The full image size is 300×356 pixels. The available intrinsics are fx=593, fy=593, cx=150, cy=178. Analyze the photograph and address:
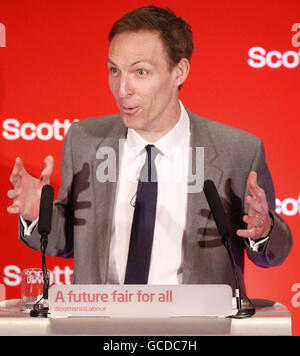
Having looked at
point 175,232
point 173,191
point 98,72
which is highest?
point 98,72

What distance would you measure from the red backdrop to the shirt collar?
0.30m

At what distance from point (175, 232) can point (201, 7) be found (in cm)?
126

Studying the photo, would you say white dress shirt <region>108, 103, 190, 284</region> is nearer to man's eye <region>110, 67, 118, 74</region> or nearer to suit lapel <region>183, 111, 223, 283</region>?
suit lapel <region>183, 111, 223, 283</region>

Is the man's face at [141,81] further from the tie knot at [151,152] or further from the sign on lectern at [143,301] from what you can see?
the sign on lectern at [143,301]

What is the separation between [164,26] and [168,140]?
1.84 ft

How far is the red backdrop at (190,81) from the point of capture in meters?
3.13

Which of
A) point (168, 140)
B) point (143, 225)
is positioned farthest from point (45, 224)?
point (168, 140)

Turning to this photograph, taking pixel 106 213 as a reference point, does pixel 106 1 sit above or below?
above

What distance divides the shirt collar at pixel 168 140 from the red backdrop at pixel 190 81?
0.99ft

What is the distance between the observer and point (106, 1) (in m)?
3.17

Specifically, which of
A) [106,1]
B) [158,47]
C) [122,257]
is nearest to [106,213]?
[122,257]

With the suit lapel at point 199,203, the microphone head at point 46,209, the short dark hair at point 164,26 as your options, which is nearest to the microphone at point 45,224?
the microphone head at point 46,209

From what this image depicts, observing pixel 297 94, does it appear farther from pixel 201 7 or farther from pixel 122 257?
pixel 122 257

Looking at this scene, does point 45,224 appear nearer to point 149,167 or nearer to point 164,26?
point 149,167
